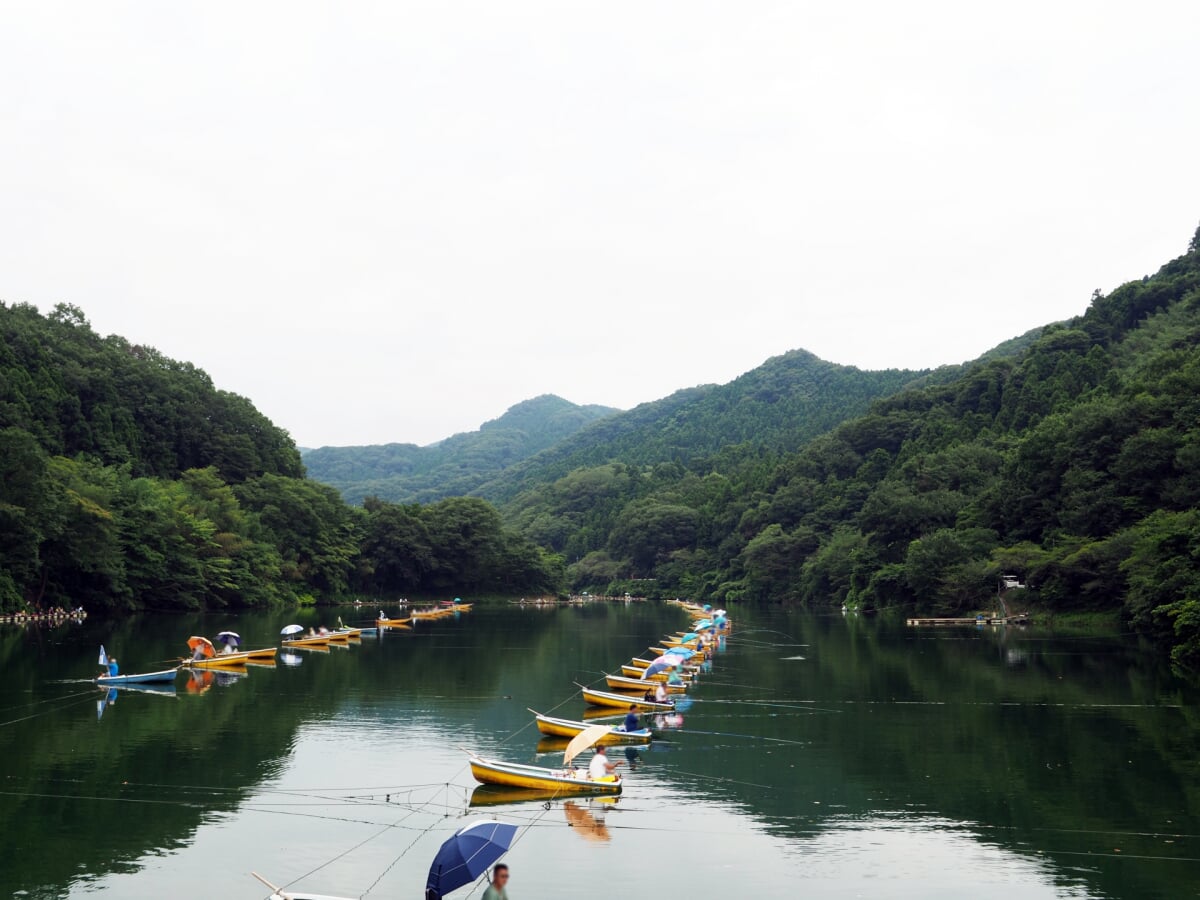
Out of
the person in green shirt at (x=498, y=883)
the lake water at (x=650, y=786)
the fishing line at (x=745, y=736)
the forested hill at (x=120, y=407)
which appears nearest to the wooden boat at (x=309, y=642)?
the lake water at (x=650, y=786)

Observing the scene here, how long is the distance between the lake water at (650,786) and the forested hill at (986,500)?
46.6 feet

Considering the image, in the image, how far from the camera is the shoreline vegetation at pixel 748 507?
62656mm

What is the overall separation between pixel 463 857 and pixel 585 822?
731cm

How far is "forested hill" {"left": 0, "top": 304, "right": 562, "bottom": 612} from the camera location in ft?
219

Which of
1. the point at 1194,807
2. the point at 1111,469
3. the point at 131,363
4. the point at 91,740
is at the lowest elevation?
the point at 1194,807

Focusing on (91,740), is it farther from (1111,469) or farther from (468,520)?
(468,520)

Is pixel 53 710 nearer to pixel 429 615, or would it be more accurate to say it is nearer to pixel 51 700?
pixel 51 700

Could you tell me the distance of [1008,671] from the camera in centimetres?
4356

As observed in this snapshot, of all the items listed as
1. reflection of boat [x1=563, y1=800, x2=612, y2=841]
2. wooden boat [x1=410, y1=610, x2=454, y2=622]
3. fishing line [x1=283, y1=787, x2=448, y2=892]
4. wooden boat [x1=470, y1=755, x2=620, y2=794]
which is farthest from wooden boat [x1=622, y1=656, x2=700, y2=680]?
wooden boat [x1=410, y1=610, x2=454, y2=622]

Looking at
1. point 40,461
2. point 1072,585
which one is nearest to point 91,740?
point 40,461

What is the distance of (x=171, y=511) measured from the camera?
81625 millimetres

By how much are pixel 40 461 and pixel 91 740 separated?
39194 mm

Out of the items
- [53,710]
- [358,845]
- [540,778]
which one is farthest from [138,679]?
[358,845]

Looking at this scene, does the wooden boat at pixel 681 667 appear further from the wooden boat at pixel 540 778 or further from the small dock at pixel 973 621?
the small dock at pixel 973 621
